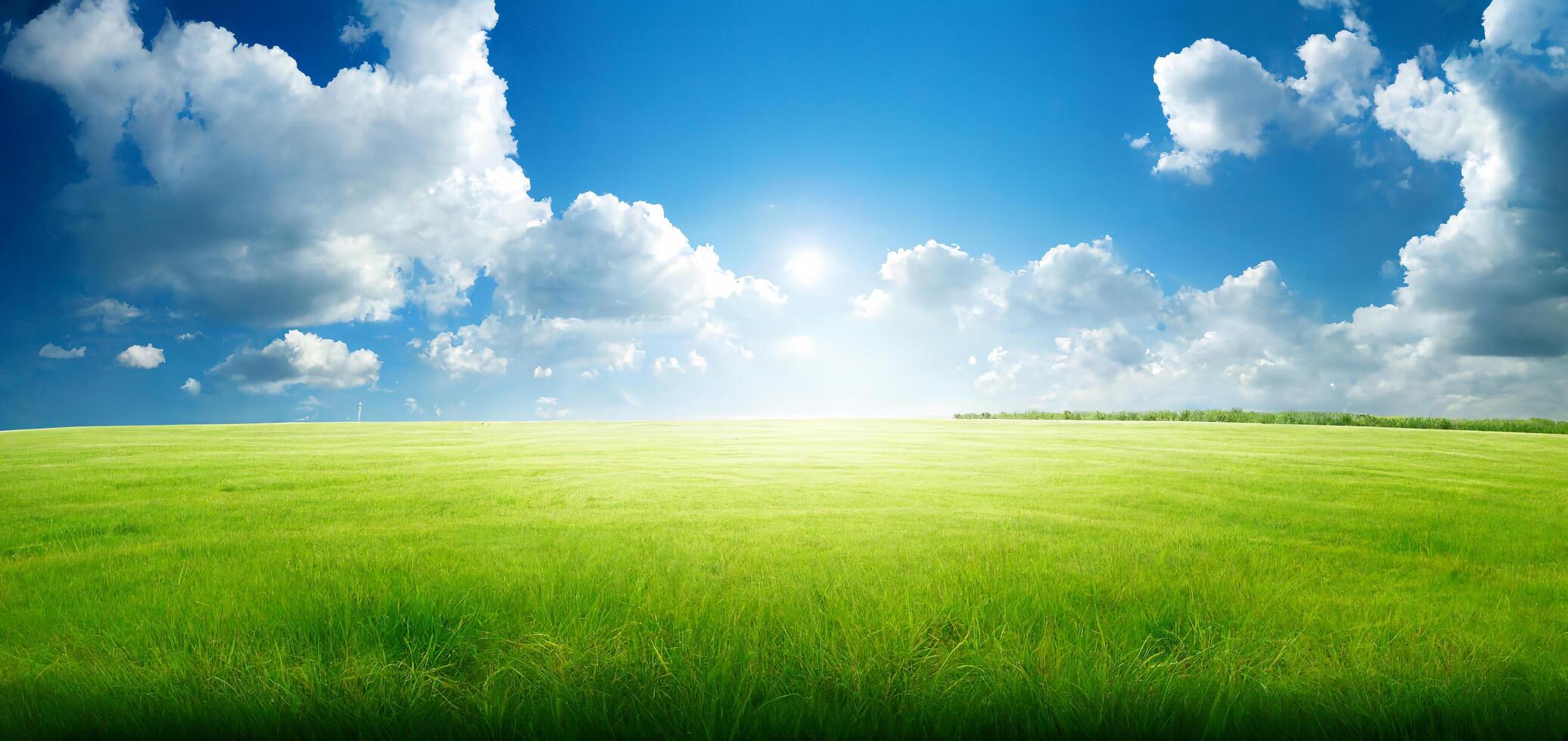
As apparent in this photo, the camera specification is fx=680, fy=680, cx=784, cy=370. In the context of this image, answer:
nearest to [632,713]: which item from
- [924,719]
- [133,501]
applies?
[924,719]

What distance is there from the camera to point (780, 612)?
4.41 meters

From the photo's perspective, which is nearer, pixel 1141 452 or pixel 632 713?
pixel 632 713

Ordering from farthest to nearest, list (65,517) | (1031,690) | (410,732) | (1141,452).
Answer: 1. (1141,452)
2. (65,517)
3. (1031,690)
4. (410,732)

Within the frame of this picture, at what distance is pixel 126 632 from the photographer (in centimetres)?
435

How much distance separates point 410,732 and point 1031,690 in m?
2.92

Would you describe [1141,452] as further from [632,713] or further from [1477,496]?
[632,713]

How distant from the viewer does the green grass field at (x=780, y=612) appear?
10.6 feet

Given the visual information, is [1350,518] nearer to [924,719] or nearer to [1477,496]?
[1477,496]

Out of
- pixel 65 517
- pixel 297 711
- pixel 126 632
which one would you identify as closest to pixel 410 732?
pixel 297 711

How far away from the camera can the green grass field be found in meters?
3.24

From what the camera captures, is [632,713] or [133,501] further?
[133,501]

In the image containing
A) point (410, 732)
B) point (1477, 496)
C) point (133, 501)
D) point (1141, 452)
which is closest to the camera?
point (410, 732)

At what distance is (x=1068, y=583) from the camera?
5.15 metres

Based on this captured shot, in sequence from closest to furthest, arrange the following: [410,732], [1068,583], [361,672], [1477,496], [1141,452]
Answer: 1. [410,732]
2. [361,672]
3. [1068,583]
4. [1477,496]
5. [1141,452]
